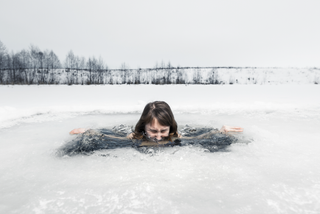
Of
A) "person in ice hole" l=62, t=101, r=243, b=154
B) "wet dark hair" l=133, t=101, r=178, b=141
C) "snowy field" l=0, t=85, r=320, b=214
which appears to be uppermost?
"wet dark hair" l=133, t=101, r=178, b=141

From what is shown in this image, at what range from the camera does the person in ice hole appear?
2555 millimetres

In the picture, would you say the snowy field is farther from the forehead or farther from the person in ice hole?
→ the forehead

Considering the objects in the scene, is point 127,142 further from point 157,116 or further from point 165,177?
point 165,177

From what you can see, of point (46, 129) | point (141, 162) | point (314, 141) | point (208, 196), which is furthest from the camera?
point (46, 129)

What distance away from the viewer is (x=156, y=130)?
2561mm

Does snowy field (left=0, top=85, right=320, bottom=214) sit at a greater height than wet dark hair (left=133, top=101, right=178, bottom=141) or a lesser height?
lesser

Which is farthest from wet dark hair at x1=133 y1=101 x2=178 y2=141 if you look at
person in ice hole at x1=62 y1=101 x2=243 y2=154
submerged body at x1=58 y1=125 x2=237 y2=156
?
submerged body at x1=58 y1=125 x2=237 y2=156

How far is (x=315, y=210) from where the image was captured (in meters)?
1.28

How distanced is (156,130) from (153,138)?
17cm

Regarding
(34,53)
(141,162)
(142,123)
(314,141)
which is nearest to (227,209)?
(141,162)

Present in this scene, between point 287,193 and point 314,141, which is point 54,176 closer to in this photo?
point 287,193

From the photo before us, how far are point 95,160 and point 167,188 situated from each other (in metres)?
0.94

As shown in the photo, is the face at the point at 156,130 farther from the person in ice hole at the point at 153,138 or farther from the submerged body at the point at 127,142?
the submerged body at the point at 127,142

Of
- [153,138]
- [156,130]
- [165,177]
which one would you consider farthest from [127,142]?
[165,177]
